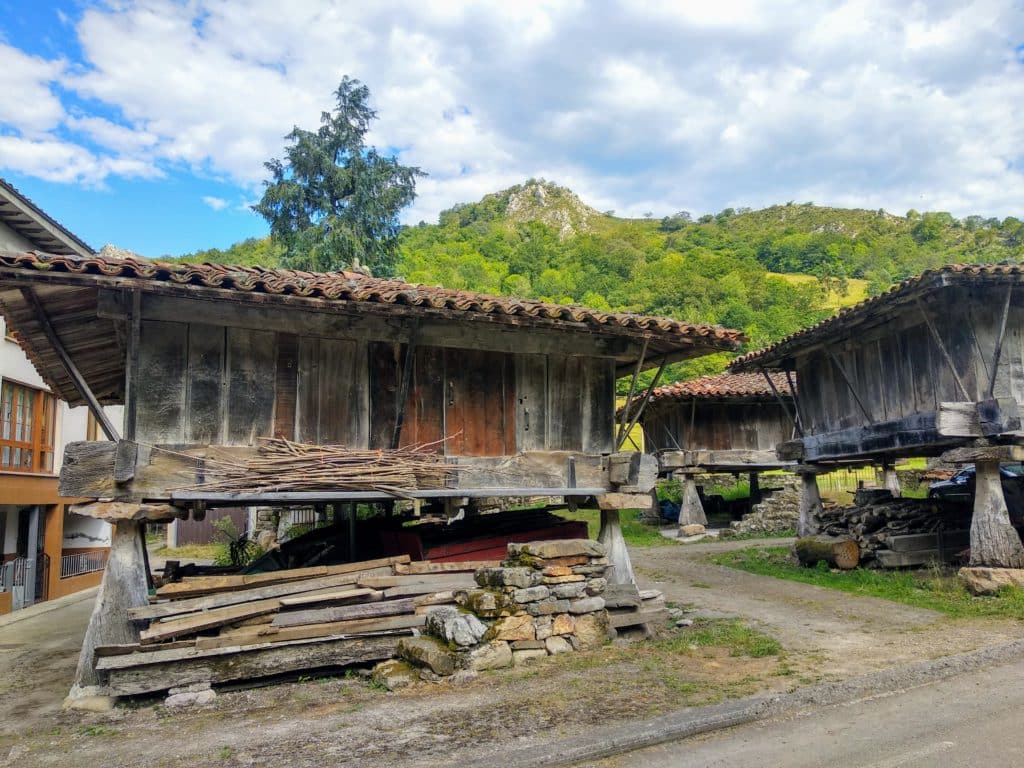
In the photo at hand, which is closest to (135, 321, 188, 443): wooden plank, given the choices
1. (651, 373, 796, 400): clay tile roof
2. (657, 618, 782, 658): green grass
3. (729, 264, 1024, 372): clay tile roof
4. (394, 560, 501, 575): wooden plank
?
(394, 560, 501, 575): wooden plank

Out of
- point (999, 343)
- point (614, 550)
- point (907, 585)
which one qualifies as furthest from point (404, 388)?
point (907, 585)

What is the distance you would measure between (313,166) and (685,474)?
54.9ft

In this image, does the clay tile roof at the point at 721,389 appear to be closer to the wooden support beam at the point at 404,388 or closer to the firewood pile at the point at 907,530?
the firewood pile at the point at 907,530

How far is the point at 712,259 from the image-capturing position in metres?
61.1

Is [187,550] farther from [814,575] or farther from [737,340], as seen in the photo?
[737,340]

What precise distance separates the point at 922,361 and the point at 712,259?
52.4 meters

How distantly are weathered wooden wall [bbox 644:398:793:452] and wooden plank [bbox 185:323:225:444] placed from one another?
600 inches

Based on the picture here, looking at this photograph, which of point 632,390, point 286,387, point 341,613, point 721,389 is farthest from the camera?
point 721,389

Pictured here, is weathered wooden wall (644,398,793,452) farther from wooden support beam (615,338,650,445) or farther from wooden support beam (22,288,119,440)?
wooden support beam (22,288,119,440)

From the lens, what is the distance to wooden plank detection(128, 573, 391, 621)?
21.4ft

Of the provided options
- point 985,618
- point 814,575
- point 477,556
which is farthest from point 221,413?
point 814,575

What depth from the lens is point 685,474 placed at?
66.8 ft

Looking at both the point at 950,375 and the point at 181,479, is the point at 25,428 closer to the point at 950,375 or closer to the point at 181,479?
the point at 181,479

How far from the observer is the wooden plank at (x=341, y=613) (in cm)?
682
